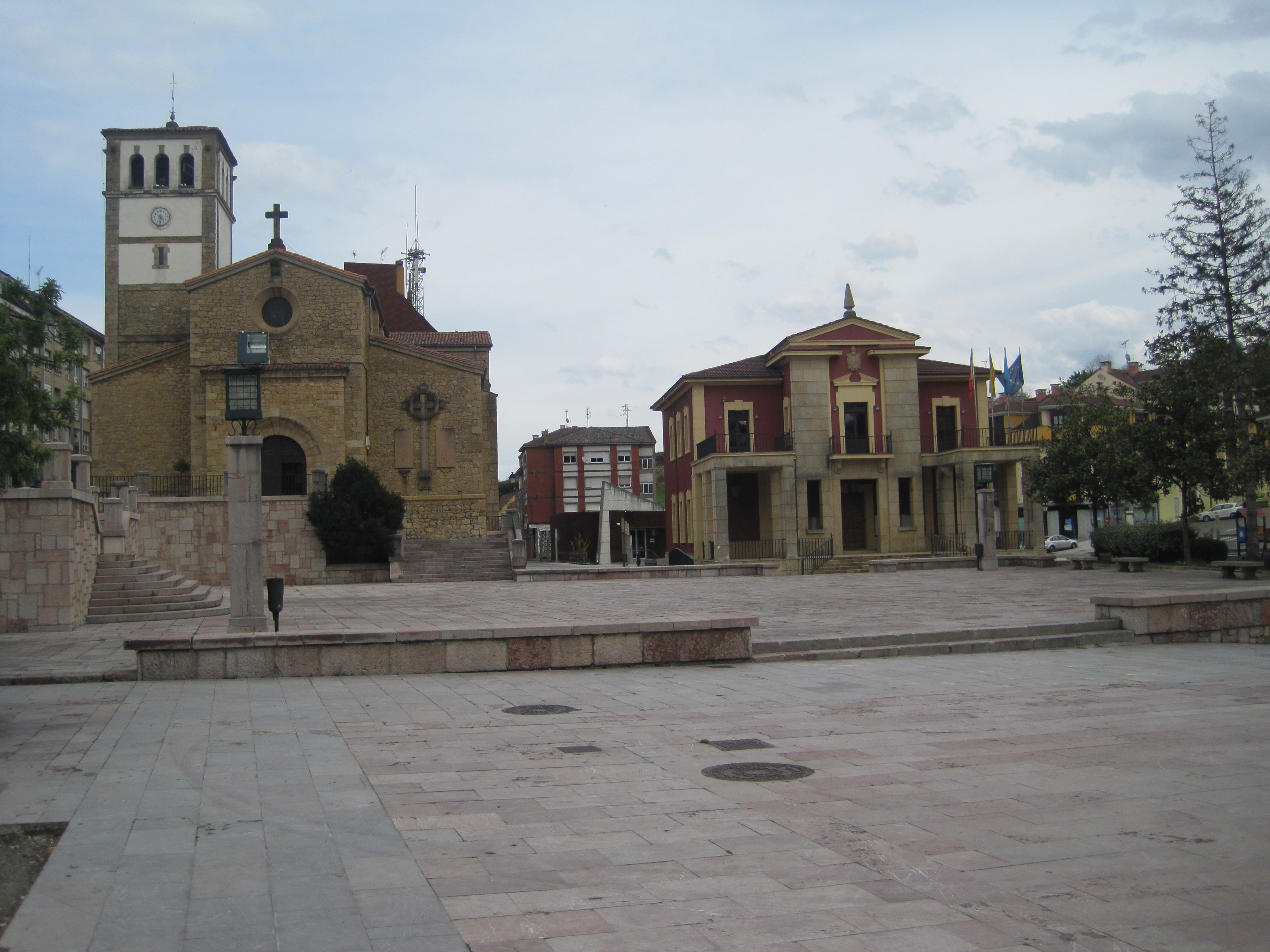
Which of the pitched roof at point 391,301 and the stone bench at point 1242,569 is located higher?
the pitched roof at point 391,301

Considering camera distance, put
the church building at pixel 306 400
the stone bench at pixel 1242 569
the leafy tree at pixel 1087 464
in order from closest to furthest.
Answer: the stone bench at pixel 1242 569
the leafy tree at pixel 1087 464
the church building at pixel 306 400

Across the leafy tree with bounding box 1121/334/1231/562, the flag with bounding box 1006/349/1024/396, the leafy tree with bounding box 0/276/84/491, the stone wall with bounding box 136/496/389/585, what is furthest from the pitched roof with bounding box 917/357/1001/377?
the leafy tree with bounding box 0/276/84/491

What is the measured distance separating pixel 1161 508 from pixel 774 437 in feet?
131

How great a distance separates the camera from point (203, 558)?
102 feet

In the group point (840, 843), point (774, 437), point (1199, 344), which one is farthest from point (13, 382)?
point (774, 437)

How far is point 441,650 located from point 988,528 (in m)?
24.0

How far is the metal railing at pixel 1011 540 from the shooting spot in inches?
1469

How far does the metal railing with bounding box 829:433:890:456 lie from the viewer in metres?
38.5

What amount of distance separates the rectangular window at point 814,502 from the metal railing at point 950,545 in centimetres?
431

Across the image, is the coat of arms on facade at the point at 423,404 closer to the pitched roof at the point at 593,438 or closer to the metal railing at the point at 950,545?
the metal railing at the point at 950,545

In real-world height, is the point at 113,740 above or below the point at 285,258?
below

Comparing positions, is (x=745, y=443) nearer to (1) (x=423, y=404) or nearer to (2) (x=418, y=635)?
(1) (x=423, y=404)

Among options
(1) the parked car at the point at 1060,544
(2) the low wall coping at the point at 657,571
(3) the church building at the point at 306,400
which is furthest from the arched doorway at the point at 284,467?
(1) the parked car at the point at 1060,544

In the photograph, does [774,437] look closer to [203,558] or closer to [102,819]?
[203,558]
